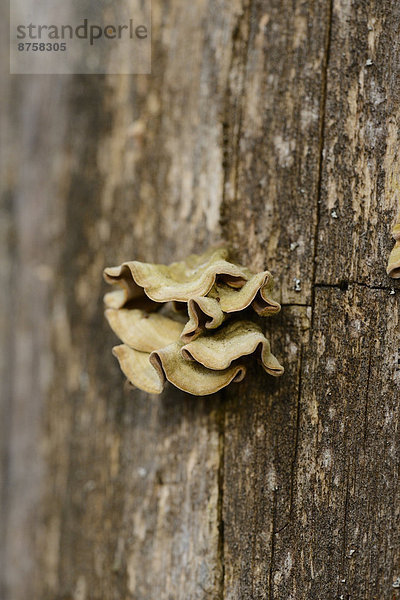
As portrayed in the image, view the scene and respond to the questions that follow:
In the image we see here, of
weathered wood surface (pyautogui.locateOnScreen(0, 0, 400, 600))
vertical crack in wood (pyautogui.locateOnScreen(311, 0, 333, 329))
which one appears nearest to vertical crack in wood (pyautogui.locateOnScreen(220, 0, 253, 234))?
weathered wood surface (pyautogui.locateOnScreen(0, 0, 400, 600))

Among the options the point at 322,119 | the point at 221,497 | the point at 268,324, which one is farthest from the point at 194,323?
the point at 322,119

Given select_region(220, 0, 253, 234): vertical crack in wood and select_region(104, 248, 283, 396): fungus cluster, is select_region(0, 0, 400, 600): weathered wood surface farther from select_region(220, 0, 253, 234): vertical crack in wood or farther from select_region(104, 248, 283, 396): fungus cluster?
select_region(104, 248, 283, 396): fungus cluster

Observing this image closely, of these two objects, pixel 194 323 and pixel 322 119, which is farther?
pixel 322 119

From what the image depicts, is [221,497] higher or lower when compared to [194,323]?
lower

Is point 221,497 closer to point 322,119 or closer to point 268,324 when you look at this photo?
point 268,324

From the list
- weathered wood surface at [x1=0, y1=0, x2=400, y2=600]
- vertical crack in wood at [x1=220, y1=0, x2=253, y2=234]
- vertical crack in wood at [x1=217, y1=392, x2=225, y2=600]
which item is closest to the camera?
weathered wood surface at [x1=0, y1=0, x2=400, y2=600]

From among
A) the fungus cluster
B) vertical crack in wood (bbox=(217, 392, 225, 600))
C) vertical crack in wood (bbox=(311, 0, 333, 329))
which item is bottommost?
vertical crack in wood (bbox=(217, 392, 225, 600))

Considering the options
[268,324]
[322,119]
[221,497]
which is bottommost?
[221,497]
